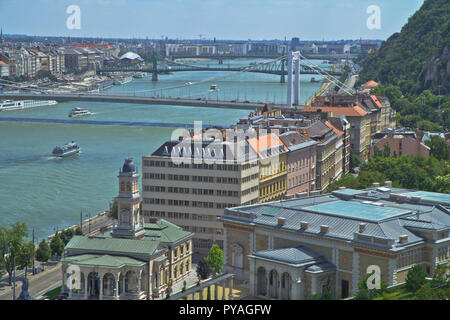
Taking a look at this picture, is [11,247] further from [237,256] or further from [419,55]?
[419,55]

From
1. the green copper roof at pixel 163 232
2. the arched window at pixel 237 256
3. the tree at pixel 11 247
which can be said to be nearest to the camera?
the arched window at pixel 237 256

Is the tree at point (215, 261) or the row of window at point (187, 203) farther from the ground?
the row of window at point (187, 203)

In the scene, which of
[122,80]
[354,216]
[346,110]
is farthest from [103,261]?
[122,80]

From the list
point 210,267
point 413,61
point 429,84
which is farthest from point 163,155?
point 413,61

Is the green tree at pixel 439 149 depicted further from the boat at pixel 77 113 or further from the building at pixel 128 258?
the boat at pixel 77 113

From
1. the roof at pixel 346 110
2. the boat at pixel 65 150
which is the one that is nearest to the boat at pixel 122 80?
the boat at pixel 65 150

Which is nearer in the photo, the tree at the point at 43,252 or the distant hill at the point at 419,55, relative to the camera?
the tree at the point at 43,252
